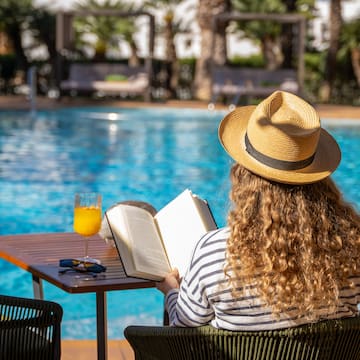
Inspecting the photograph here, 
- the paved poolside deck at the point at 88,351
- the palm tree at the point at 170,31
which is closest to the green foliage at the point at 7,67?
the palm tree at the point at 170,31

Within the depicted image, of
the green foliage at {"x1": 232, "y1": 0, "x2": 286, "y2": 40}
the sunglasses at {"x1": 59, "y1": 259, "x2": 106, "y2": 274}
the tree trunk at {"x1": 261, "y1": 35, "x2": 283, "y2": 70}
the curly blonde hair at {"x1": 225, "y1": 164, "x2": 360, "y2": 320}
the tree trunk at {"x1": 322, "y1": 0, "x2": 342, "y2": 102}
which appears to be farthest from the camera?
the tree trunk at {"x1": 261, "y1": 35, "x2": 283, "y2": 70}

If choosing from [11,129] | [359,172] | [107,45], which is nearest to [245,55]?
[107,45]

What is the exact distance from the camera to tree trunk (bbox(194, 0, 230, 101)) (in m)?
20.1

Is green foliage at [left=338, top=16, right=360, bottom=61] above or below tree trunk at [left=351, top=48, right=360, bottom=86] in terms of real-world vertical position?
above

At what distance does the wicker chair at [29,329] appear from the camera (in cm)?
225

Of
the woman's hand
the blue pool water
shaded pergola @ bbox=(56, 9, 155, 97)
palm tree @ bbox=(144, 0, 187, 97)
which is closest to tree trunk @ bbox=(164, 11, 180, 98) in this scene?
palm tree @ bbox=(144, 0, 187, 97)

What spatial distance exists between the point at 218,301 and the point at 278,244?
19 cm

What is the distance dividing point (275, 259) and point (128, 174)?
25.6ft

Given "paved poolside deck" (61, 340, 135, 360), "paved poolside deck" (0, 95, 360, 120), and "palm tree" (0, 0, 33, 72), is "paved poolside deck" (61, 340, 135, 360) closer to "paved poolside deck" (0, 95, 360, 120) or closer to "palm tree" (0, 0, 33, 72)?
"paved poolside deck" (0, 95, 360, 120)

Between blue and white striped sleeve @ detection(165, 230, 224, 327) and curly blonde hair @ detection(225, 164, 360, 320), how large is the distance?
1.6 inches

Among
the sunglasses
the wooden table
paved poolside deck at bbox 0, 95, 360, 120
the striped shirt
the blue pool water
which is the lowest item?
paved poolside deck at bbox 0, 95, 360, 120

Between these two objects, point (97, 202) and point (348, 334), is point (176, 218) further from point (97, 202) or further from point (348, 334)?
point (348, 334)

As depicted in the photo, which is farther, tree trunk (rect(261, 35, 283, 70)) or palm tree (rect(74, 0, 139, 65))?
tree trunk (rect(261, 35, 283, 70))

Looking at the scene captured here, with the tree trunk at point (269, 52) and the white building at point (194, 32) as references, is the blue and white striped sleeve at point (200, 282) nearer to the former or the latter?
the tree trunk at point (269, 52)
